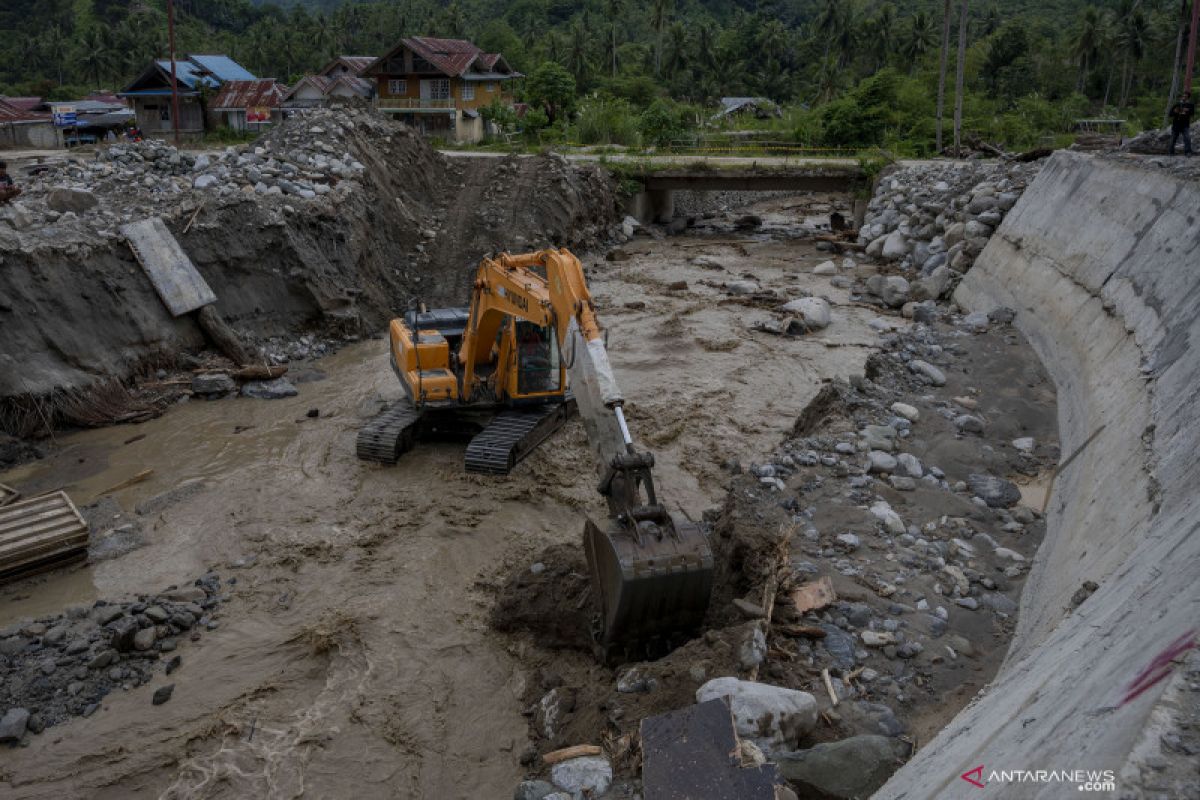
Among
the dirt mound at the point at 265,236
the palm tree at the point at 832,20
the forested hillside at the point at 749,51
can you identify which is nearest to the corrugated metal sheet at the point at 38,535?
the dirt mound at the point at 265,236

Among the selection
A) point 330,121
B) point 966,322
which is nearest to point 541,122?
point 330,121

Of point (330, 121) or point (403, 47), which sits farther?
point (403, 47)

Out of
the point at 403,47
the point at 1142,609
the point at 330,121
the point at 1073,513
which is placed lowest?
the point at 1073,513

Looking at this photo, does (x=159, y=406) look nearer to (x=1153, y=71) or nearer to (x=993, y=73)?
(x=993, y=73)

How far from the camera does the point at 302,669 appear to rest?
8.47 m

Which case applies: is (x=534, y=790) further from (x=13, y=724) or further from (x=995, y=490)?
(x=995, y=490)

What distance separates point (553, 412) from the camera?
12977 mm

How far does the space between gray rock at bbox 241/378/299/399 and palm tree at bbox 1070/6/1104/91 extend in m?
53.5

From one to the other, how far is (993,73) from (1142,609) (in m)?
58.1

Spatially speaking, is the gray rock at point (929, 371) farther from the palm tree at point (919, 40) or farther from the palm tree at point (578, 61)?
the palm tree at point (919, 40)

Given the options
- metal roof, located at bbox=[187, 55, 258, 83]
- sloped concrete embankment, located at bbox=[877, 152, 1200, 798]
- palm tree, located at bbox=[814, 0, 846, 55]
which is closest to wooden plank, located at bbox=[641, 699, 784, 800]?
sloped concrete embankment, located at bbox=[877, 152, 1200, 798]

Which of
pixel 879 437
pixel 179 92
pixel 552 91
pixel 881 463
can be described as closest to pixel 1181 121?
A: pixel 879 437

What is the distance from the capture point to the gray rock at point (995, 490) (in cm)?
962

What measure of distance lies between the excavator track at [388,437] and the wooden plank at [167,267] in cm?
605
